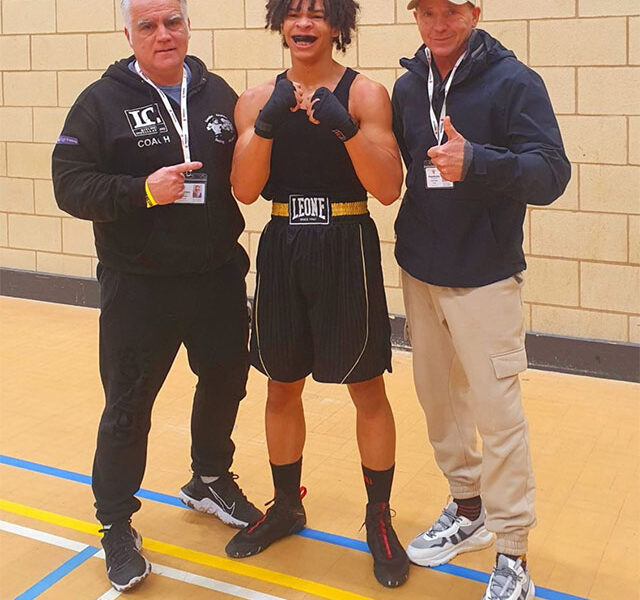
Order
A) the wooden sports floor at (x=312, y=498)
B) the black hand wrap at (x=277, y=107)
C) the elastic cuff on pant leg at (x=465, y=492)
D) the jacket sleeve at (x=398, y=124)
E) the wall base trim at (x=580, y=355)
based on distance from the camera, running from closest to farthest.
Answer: the black hand wrap at (x=277, y=107)
the jacket sleeve at (x=398, y=124)
the wooden sports floor at (x=312, y=498)
the elastic cuff on pant leg at (x=465, y=492)
the wall base trim at (x=580, y=355)

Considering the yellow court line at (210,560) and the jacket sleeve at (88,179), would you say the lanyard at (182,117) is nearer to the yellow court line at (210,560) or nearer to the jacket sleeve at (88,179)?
the jacket sleeve at (88,179)

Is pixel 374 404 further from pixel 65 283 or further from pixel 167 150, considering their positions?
pixel 65 283

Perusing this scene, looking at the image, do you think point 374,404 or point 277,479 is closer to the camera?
point 374,404

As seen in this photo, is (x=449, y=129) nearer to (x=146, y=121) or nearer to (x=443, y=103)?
(x=443, y=103)

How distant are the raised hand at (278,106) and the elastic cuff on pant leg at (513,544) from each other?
1.20 meters

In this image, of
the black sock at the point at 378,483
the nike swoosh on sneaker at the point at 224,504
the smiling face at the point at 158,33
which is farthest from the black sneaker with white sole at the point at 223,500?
the smiling face at the point at 158,33

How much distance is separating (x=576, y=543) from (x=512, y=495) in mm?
559

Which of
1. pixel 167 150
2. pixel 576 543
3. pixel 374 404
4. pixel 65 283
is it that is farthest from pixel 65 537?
pixel 65 283

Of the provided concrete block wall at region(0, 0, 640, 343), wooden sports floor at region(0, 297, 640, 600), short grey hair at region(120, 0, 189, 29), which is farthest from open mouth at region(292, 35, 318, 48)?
concrete block wall at region(0, 0, 640, 343)

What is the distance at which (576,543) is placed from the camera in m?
2.63

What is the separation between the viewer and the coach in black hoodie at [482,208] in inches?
81.0

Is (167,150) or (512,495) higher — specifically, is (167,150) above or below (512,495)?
above

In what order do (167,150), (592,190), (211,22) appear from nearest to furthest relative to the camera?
(167,150) < (592,190) < (211,22)

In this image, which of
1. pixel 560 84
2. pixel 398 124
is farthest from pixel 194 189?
pixel 560 84
